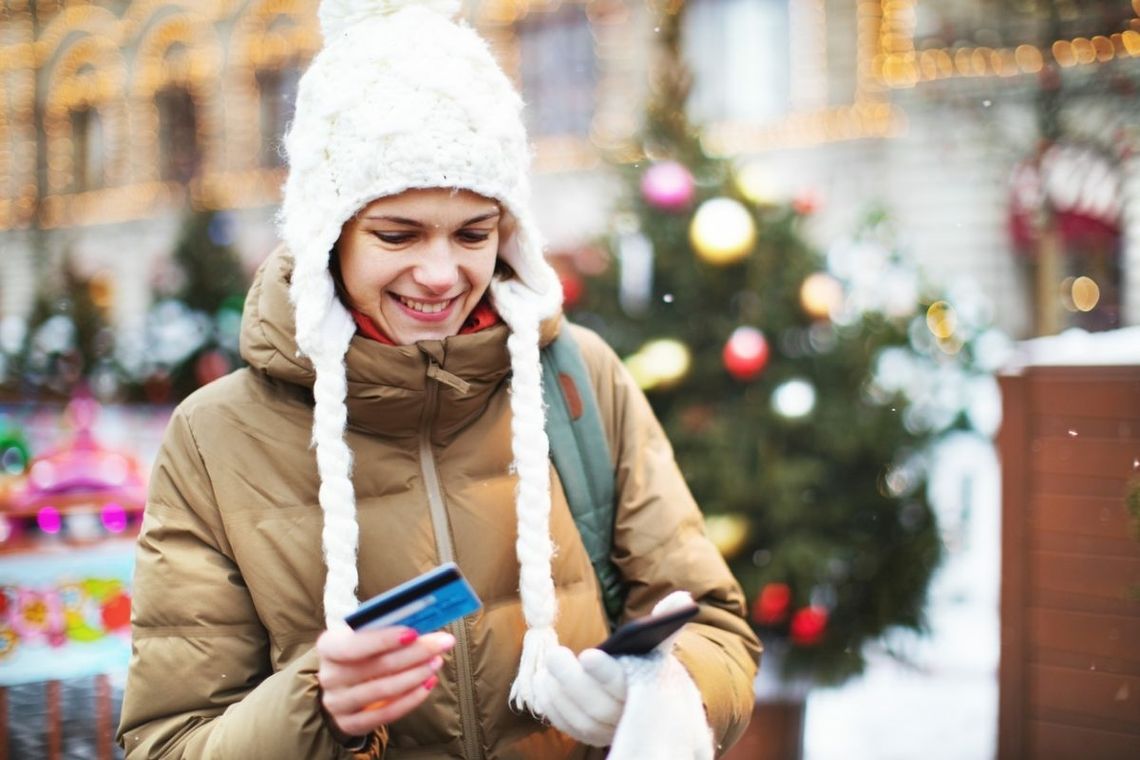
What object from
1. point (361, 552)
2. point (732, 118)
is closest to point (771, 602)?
point (361, 552)

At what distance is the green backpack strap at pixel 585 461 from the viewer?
66.7 inches

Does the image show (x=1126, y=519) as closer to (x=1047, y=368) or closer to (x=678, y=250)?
(x=1047, y=368)

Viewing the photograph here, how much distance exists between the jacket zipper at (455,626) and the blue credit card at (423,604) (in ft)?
0.98

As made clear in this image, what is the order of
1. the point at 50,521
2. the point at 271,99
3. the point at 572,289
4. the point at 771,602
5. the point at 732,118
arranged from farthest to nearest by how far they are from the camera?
the point at 271,99, the point at 732,118, the point at 572,289, the point at 771,602, the point at 50,521

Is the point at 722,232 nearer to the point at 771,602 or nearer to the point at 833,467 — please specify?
the point at 833,467

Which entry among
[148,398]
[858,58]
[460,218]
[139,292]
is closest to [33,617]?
[460,218]

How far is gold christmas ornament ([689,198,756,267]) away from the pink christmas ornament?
0.32 feet

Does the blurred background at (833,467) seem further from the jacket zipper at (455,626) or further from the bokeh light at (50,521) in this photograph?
the jacket zipper at (455,626)

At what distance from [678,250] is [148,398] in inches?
306

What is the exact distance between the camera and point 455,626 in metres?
1.56

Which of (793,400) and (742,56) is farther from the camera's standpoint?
(742,56)

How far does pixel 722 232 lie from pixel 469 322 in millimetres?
2211

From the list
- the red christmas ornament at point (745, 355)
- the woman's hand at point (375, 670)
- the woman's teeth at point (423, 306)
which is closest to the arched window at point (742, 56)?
the red christmas ornament at point (745, 355)

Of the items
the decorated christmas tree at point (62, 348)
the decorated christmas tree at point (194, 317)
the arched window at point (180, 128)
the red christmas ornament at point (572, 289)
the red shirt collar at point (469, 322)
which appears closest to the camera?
the red shirt collar at point (469, 322)
